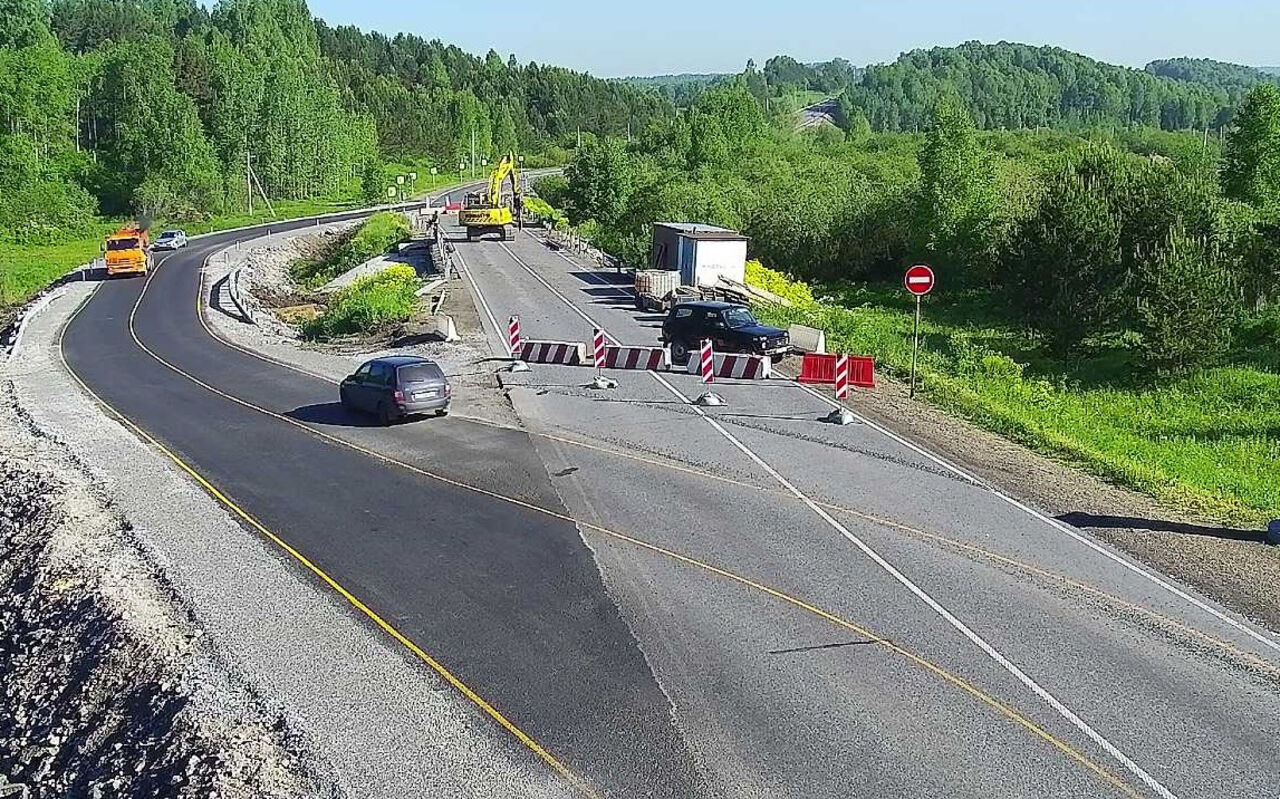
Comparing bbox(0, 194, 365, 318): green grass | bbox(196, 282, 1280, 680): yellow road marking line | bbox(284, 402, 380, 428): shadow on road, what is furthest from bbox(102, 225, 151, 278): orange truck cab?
bbox(196, 282, 1280, 680): yellow road marking line

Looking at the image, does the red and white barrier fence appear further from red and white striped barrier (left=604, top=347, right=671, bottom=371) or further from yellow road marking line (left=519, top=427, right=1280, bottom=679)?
yellow road marking line (left=519, top=427, right=1280, bottom=679)

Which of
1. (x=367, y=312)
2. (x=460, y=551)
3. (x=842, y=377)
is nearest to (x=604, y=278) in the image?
(x=367, y=312)

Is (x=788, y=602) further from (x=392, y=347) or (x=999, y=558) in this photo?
(x=392, y=347)

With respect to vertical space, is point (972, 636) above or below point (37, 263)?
above

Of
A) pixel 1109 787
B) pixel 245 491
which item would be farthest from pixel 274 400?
pixel 1109 787

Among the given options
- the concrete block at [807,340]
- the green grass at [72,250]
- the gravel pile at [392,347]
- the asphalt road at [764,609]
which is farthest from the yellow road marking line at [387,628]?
the green grass at [72,250]

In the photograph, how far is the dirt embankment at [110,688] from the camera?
10.8 meters

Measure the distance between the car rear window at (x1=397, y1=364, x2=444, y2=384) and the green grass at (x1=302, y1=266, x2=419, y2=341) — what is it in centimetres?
1418

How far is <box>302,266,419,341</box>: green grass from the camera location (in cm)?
3916

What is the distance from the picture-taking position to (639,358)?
28562 mm

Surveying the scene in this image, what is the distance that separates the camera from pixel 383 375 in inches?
966

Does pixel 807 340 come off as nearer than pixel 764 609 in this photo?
No

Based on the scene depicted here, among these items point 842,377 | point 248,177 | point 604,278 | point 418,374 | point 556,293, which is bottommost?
point 556,293

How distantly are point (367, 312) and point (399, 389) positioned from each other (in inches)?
650
